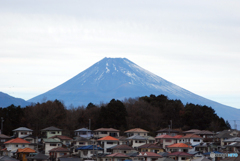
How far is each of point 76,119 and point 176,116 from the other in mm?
17021

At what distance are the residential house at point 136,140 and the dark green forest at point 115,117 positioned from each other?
295 inches

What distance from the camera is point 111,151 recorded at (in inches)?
2078

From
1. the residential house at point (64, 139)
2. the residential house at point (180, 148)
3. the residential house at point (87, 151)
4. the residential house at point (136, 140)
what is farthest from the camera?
the residential house at point (64, 139)

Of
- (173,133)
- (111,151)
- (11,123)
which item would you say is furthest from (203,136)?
(11,123)

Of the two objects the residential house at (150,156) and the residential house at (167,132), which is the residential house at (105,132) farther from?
the residential house at (150,156)

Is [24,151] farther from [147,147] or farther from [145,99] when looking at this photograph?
[145,99]

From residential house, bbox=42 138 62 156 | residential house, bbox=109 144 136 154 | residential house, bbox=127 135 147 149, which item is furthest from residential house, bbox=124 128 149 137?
residential house, bbox=42 138 62 156

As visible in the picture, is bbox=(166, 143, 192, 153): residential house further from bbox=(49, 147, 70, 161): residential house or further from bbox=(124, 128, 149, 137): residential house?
bbox=(49, 147, 70, 161): residential house

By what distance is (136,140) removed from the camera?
56.6 metres

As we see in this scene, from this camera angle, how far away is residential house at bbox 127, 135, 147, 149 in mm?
56281

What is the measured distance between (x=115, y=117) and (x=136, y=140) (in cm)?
1003

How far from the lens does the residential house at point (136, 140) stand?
185 ft

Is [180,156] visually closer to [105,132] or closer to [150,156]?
[150,156]

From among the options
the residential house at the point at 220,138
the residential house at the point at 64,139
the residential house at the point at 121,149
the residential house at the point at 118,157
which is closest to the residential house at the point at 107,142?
the residential house at the point at 121,149
